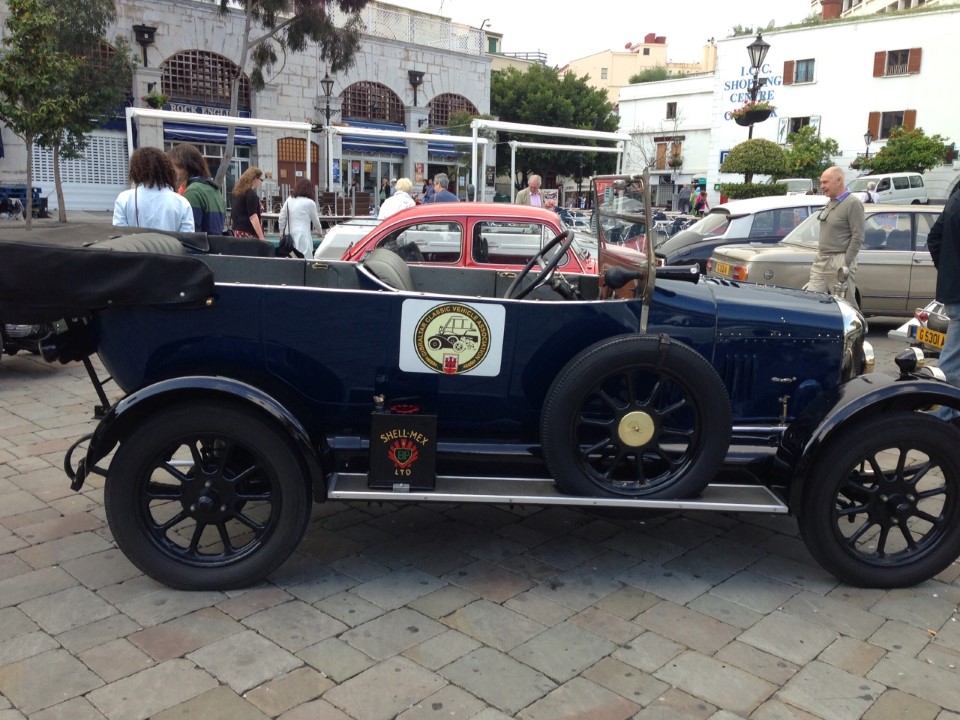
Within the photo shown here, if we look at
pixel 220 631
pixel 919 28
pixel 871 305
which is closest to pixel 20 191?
pixel 871 305

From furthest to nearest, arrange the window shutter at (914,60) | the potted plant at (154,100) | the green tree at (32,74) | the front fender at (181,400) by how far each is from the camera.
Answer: the window shutter at (914,60), the potted plant at (154,100), the green tree at (32,74), the front fender at (181,400)

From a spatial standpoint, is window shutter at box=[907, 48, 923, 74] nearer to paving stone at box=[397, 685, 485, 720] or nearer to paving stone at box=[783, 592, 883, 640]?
paving stone at box=[783, 592, 883, 640]

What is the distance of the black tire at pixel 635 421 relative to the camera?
340 centimetres

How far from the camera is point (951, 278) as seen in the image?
5117mm

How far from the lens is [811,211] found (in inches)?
464

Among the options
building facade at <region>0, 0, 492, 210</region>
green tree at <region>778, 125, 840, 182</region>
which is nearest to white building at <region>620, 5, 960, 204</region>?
green tree at <region>778, 125, 840, 182</region>

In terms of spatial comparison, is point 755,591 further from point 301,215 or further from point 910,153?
point 910,153

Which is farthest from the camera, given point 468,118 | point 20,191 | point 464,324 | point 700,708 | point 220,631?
point 468,118

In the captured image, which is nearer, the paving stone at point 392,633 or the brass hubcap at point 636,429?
the paving stone at point 392,633

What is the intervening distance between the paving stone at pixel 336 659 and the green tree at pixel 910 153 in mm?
37996

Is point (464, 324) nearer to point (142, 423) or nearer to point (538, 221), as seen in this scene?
point (142, 423)

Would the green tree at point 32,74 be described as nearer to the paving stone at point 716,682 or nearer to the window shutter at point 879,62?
the paving stone at point 716,682

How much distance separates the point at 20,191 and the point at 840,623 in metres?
27.5

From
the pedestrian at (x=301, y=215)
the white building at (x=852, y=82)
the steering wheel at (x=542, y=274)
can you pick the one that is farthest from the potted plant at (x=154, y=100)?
the steering wheel at (x=542, y=274)
